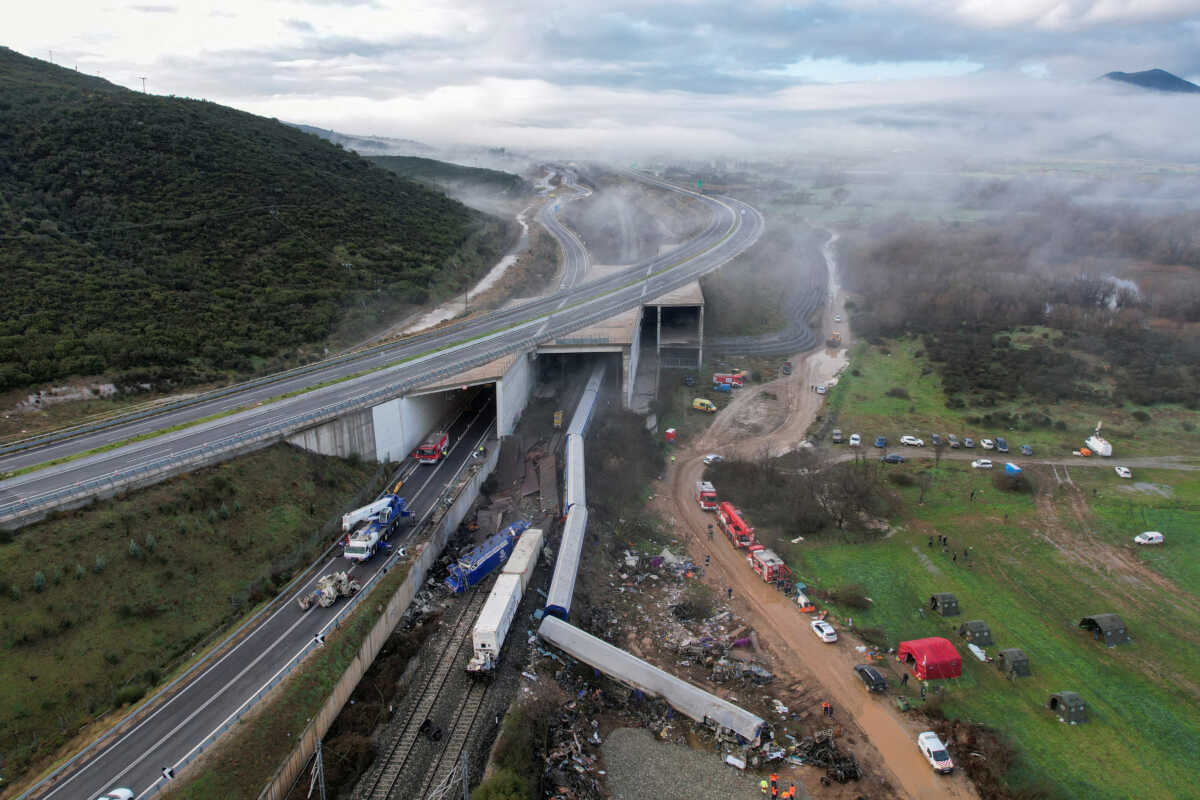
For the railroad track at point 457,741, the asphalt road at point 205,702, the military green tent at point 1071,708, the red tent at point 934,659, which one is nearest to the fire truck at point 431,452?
the asphalt road at point 205,702

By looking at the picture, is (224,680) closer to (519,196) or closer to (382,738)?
(382,738)

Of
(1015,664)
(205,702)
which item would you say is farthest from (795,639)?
(205,702)

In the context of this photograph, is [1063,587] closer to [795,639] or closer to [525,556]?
[795,639]

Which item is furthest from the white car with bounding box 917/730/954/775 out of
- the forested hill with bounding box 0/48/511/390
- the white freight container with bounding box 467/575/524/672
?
the forested hill with bounding box 0/48/511/390

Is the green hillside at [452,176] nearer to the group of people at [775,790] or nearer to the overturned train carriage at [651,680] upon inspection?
the overturned train carriage at [651,680]

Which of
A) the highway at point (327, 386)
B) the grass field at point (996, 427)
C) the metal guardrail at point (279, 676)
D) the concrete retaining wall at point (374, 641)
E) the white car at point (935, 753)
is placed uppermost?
the highway at point (327, 386)

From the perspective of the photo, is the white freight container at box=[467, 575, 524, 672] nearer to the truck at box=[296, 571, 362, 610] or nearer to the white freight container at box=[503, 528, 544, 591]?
the white freight container at box=[503, 528, 544, 591]

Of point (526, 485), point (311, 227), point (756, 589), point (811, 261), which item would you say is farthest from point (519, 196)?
point (756, 589)
